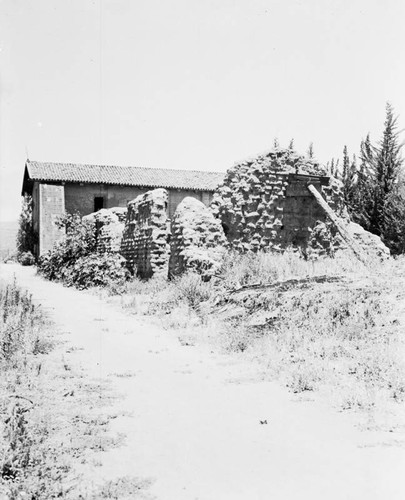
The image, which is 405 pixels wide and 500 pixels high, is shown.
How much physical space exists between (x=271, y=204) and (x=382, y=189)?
1228 cm

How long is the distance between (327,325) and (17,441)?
14.5 feet

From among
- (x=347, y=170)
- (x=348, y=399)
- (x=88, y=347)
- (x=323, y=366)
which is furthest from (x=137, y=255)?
(x=347, y=170)

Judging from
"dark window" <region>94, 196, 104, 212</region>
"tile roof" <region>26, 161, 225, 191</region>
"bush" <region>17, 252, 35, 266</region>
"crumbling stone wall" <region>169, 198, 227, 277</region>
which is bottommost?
"bush" <region>17, 252, 35, 266</region>

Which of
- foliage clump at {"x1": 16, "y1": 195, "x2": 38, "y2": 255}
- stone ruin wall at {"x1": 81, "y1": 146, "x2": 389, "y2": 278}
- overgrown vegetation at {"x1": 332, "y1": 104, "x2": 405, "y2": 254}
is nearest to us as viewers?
stone ruin wall at {"x1": 81, "y1": 146, "x2": 389, "y2": 278}

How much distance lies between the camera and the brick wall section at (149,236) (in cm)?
1335

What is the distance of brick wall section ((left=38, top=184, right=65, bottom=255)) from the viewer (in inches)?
1104

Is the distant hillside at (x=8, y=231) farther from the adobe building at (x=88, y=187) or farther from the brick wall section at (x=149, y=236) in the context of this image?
the brick wall section at (x=149, y=236)

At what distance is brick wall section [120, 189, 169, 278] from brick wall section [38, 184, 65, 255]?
14210 mm

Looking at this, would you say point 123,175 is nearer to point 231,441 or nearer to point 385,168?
point 385,168

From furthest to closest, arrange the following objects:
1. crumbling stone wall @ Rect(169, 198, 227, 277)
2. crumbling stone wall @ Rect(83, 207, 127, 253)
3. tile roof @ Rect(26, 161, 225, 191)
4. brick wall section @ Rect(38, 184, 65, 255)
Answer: tile roof @ Rect(26, 161, 225, 191) < brick wall section @ Rect(38, 184, 65, 255) < crumbling stone wall @ Rect(83, 207, 127, 253) < crumbling stone wall @ Rect(169, 198, 227, 277)

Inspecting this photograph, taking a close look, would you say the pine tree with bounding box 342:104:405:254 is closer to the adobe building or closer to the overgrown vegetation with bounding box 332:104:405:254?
the overgrown vegetation with bounding box 332:104:405:254

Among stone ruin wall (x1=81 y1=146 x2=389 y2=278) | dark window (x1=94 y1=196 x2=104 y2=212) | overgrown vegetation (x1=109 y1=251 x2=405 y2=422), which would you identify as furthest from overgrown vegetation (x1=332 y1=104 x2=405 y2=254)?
dark window (x1=94 y1=196 x2=104 y2=212)

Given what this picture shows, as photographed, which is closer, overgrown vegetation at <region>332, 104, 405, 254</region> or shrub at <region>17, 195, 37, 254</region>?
overgrown vegetation at <region>332, 104, 405, 254</region>

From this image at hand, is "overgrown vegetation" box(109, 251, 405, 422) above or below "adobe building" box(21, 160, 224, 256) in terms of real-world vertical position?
below
